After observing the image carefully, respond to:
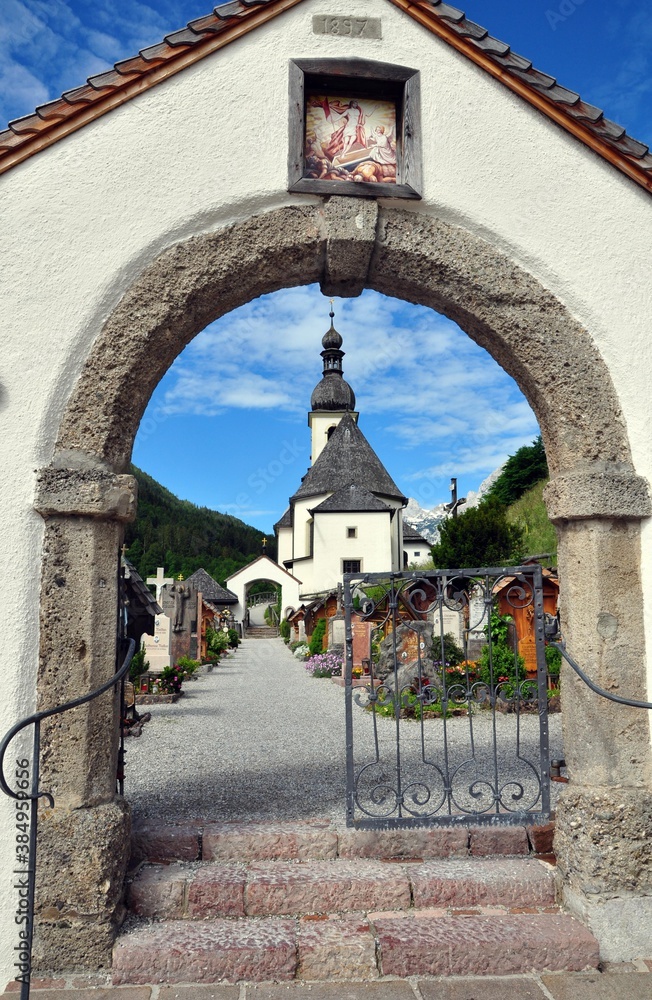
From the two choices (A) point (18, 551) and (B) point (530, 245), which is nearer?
(A) point (18, 551)

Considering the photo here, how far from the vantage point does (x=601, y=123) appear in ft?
13.3

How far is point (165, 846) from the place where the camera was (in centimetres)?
384

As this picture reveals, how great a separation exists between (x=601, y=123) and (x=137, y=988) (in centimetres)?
511

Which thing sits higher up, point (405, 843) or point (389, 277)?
point (389, 277)

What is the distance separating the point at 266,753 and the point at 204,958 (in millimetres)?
4547

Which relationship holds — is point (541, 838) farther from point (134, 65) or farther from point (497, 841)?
point (134, 65)

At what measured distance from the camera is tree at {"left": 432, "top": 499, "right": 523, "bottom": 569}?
23953 millimetres

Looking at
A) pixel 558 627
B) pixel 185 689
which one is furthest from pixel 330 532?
pixel 558 627

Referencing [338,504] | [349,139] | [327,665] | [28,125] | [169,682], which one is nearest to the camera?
[28,125]

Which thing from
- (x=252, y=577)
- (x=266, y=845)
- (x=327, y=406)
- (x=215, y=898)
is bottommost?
(x=215, y=898)

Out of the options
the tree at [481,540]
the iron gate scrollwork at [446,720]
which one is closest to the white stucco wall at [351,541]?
the tree at [481,540]

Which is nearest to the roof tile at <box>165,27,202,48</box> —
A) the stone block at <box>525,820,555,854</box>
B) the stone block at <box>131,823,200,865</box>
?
the stone block at <box>131,823,200,865</box>

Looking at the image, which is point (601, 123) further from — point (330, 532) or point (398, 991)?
point (330, 532)

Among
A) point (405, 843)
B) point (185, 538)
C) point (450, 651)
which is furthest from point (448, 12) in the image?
point (185, 538)
